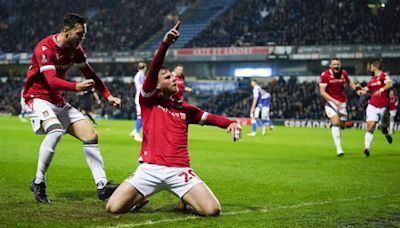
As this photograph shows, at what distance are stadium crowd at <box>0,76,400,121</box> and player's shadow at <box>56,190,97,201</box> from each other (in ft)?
98.4

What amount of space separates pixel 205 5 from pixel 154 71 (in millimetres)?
49736

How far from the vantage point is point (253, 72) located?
5000 centimetres

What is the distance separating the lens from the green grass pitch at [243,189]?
24.2 ft

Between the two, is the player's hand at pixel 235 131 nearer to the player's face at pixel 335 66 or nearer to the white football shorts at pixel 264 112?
the player's face at pixel 335 66

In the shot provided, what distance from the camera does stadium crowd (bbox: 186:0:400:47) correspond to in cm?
4312

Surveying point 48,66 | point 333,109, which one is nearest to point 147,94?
point 48,66

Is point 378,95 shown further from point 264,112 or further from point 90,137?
point 264,112

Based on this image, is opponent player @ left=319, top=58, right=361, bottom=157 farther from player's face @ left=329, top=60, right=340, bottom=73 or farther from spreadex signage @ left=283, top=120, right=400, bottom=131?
spreadex signage @ left=283, top=120, right=400, bottom=131

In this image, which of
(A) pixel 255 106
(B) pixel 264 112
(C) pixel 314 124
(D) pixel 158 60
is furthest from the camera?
(C) pixel 314 124

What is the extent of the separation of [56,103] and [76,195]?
1303mm

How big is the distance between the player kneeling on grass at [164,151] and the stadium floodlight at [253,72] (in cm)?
4154

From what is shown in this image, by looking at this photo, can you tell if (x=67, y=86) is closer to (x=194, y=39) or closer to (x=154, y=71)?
(x=154, y=71)

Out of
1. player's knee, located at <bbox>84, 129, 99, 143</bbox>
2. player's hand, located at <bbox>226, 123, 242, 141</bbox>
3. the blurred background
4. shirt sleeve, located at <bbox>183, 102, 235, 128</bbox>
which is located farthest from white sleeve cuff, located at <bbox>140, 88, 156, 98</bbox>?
the blurred background

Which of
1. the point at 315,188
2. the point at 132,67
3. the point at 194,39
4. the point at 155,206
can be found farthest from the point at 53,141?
the point at 132,67
